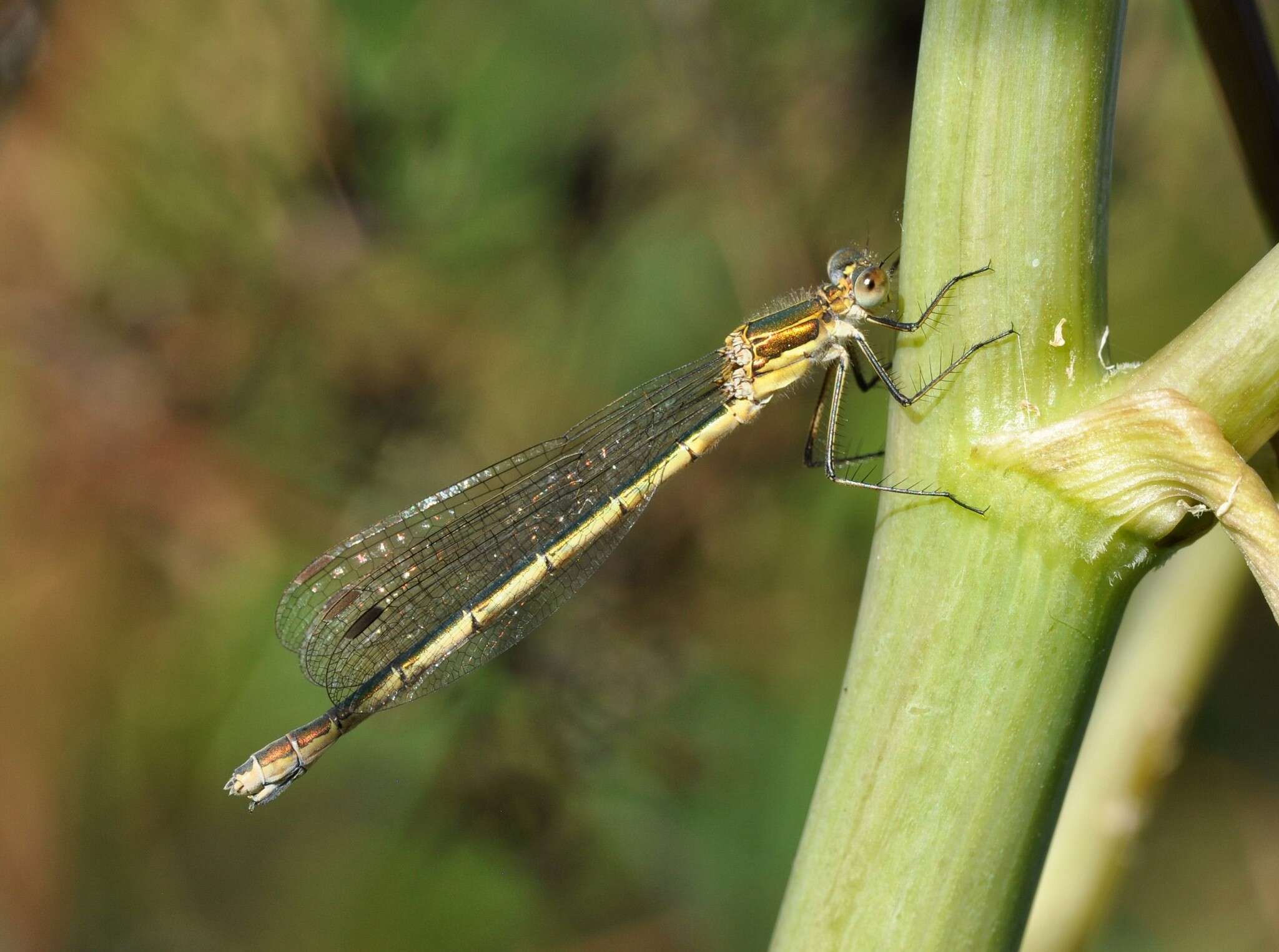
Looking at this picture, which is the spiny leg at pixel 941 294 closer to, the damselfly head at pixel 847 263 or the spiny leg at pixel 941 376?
the spiny leg at pixel 941 376

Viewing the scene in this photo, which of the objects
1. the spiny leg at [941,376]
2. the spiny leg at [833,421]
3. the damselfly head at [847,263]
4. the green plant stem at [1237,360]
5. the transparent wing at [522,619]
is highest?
the transparent wing at [522,619]

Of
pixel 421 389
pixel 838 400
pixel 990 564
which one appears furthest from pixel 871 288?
pixel 421 389

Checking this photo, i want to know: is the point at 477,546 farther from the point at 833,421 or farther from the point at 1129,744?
the point at 1129,744

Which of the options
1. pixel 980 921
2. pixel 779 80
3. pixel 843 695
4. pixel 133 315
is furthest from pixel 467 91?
pixel 980 921

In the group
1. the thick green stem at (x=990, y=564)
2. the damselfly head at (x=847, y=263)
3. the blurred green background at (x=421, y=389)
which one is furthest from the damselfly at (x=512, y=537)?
the thick green stem at (x=990, y=564)

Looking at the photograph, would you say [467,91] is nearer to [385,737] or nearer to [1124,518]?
[385,737]

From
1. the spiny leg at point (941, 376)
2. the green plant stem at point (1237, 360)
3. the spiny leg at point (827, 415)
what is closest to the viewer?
the green plant stem at point (1237, 360)
